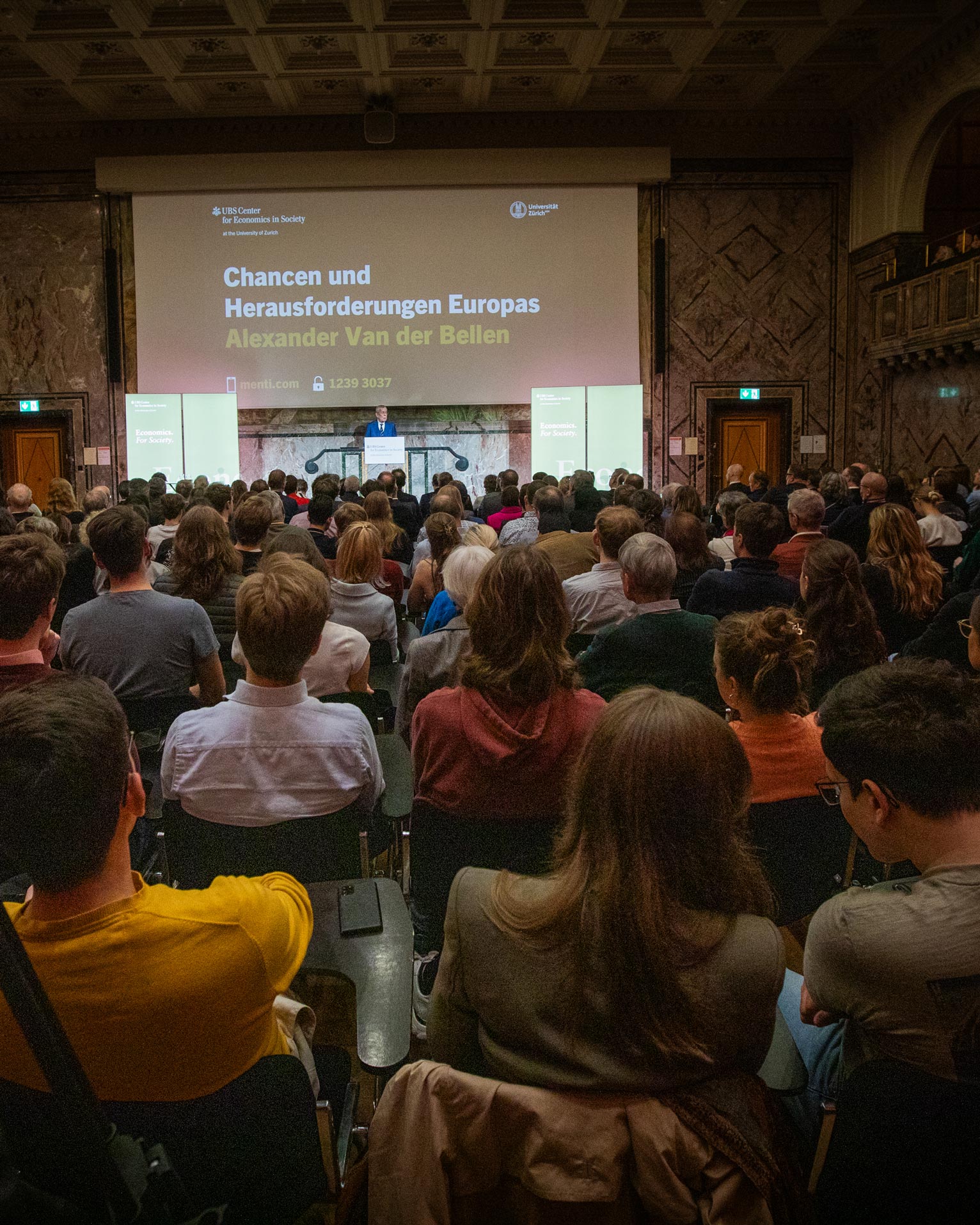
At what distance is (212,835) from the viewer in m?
2.21

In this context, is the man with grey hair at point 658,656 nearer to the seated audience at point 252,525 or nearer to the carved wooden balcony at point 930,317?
the seated audience at point 252,525

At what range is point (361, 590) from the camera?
13.6ft

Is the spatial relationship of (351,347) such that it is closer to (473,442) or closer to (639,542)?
(473,442)

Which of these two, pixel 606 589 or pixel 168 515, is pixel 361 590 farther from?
pixel 168 515

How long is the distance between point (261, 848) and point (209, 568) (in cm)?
213

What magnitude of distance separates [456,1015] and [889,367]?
519 inches

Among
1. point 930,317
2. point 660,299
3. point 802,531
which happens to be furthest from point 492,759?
point 660,299

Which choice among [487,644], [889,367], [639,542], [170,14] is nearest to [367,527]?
[639,542]

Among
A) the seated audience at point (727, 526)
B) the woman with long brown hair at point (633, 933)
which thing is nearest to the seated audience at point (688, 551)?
the seated audience at point (727, 526)

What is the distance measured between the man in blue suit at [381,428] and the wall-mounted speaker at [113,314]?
337cm

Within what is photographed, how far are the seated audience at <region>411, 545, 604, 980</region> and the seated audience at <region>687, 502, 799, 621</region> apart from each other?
175cm

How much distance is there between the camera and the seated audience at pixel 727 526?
19.1ft

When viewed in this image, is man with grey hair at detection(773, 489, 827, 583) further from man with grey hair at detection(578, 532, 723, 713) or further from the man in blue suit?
the man in blue suit

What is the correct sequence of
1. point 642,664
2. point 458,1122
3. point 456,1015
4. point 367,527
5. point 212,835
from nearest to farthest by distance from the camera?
point 458,1122 < point 456,1015 < point 212,835 < point 642,664 < point 367,527
